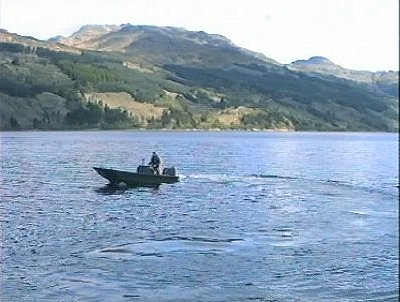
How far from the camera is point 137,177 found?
51750mm

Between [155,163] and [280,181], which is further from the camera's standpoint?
[280,181]

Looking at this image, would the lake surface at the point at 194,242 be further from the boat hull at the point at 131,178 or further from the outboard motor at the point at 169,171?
the outboard motor at the point at 169,171

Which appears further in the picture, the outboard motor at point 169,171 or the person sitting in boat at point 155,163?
the outboard motor at point 169,171

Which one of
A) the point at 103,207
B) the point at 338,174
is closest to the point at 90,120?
the point at 338,174

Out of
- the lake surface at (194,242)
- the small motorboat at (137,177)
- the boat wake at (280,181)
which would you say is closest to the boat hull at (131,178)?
the small motorboat at (137,177)

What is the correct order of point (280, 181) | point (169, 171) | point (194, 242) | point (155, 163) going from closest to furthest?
point (194, 242)
point (155, 163)
point (169, 171)
point (280, 181)

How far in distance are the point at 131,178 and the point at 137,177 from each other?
0.48m

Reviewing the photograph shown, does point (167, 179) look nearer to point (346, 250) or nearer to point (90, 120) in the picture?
point (346, 250)

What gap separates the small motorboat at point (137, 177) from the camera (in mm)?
51250

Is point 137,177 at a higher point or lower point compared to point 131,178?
higher

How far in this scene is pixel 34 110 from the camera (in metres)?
168

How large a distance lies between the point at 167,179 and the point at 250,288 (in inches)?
1262

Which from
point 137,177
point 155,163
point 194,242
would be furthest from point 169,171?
point 194,242

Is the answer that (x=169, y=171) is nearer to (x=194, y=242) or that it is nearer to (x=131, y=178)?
(x=131, y=178)
